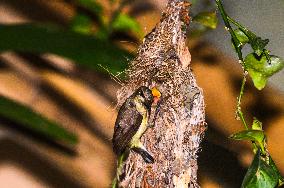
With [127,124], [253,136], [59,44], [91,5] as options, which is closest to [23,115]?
[59,44]

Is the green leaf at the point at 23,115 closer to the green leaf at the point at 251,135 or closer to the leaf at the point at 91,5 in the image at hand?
the green leaf at the point at 251,135

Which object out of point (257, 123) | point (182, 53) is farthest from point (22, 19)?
point (257, 123)

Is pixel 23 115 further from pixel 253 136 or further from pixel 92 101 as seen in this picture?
pixel 92 101

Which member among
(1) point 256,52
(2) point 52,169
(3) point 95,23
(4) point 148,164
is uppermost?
(3) point 95,23

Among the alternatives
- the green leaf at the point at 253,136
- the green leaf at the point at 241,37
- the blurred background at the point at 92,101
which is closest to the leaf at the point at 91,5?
the blurred background at the point at 92,101

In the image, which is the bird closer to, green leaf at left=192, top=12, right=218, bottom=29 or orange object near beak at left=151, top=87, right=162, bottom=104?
orange object near beak at left=151, top=87, right=162, bottom=104

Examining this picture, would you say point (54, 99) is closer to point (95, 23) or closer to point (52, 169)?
point (52, 169)

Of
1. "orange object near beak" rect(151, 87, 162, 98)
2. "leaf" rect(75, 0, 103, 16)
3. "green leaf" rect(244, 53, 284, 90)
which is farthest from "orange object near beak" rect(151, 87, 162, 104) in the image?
"leaf" rect(75, 0, 103, 16)
